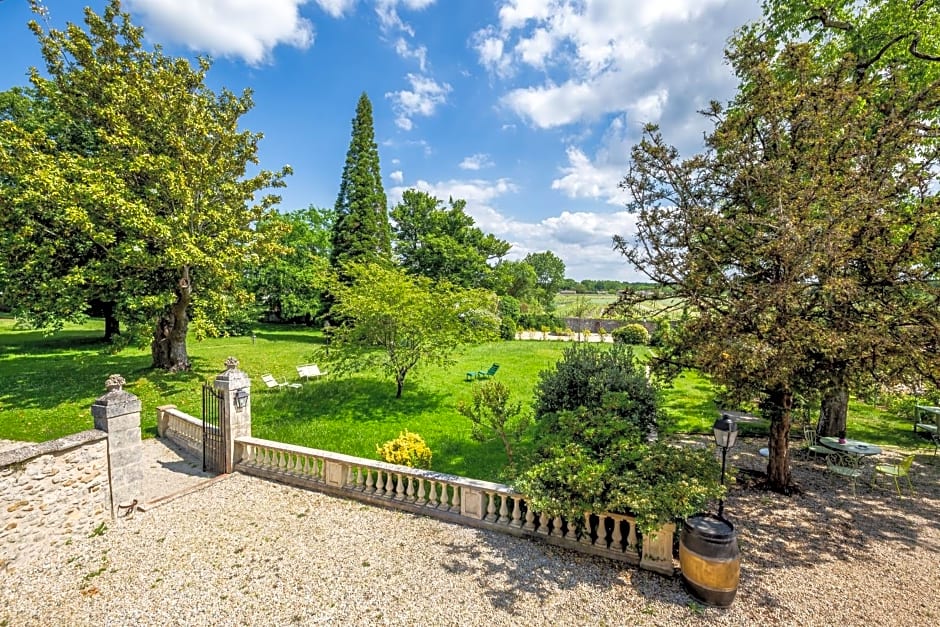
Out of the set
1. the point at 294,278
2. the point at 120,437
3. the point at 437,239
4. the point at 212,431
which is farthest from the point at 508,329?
the point at 120,437

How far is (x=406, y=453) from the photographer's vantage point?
746cm

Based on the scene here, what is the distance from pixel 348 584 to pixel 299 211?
1567 inches

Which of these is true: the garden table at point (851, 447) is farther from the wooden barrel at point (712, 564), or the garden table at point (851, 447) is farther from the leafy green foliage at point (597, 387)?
the wooden barrel at point (712, 564)

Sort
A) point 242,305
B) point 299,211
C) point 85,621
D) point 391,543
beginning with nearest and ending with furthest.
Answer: point 85,621
point 391,543
point 242,305
point 299,211

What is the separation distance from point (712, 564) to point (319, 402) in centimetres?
1138

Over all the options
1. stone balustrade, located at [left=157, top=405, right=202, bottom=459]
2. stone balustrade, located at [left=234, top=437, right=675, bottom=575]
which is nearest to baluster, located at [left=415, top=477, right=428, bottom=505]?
stone balustrade, located at [left=234, top=437, right=675, bottom=575]

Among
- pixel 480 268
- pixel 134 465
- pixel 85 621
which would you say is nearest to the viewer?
pixel 85 621

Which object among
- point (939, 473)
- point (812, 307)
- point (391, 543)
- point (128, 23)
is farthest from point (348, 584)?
point (128, 23)

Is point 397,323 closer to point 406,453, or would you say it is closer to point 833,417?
point 406,453

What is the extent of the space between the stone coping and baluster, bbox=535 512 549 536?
679 centimetres

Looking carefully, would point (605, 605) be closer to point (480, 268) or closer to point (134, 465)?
point (134, 465)

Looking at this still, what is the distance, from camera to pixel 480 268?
112ft

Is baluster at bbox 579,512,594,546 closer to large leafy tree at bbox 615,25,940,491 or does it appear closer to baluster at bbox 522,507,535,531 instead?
baluster at bbox 522,507,535,531

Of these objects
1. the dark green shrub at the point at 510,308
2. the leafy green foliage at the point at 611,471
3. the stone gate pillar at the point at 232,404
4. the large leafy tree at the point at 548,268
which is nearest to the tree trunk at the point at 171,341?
the stone gate pillar at the point at 232,404
